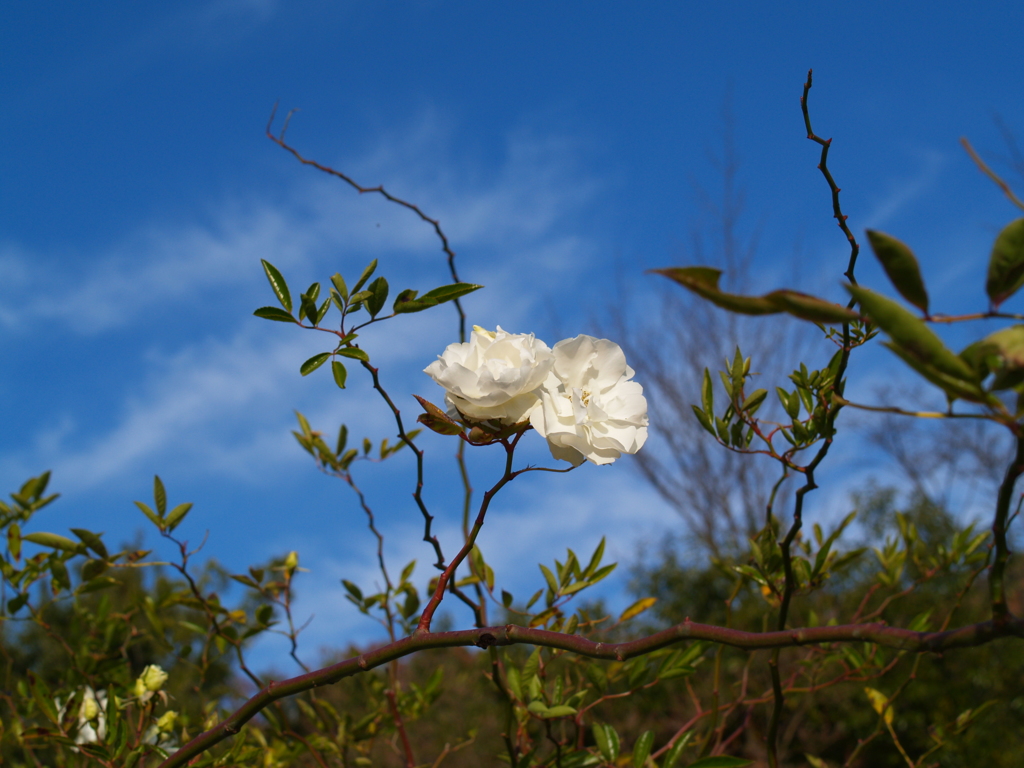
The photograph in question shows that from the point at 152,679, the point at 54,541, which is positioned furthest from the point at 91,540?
the point at 152,679

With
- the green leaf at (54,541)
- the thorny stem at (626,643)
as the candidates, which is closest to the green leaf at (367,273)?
the thorny stem at (626,643)

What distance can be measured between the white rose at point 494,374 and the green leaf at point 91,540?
2.18ft

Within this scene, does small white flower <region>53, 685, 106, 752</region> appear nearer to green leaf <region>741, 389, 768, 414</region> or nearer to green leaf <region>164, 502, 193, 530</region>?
green leaf <region>164, 502, 193, 530</region>

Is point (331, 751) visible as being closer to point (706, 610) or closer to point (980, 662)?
point (980, 662)

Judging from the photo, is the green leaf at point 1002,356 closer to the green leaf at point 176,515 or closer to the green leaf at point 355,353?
the green leaf at point 355,353

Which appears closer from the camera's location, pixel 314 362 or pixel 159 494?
pixel 314 362

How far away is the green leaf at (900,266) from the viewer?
360 mm

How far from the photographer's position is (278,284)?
748 mm

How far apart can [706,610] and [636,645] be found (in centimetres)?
624

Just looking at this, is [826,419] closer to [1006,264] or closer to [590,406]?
[590,406]

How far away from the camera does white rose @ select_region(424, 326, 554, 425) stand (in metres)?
0.63

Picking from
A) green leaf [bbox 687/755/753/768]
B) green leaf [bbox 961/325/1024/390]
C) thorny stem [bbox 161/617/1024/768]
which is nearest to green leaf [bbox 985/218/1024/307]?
green leaf [bbox 961/325/1024/390]

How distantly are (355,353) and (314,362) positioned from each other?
2.2 inches

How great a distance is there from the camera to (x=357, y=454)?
53.2 inches
